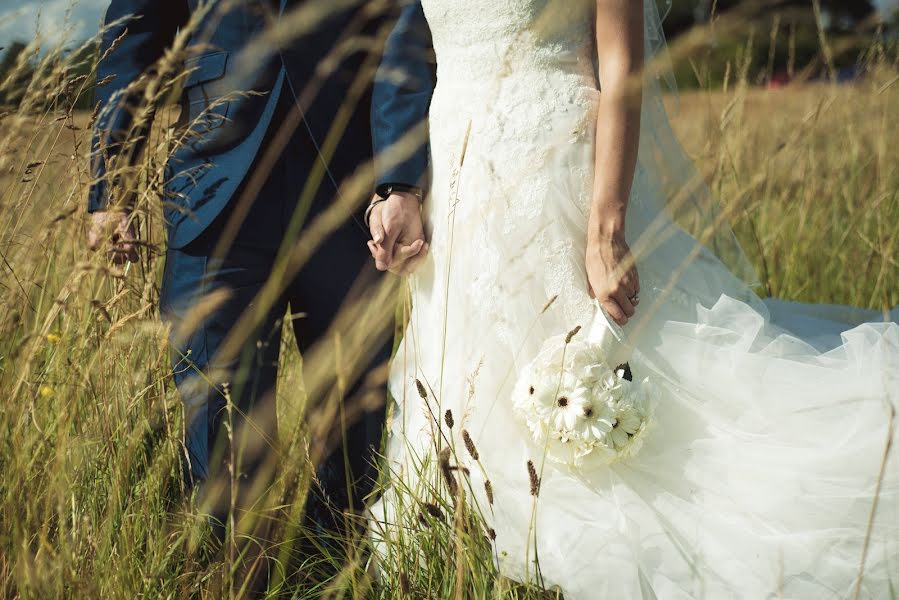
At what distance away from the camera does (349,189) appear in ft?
6.79

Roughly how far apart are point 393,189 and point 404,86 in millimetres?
264

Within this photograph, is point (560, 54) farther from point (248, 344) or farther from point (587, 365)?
point (248, 344)

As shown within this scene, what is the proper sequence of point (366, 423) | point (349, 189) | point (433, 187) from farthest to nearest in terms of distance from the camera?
point (366, 423), point (349, 189), point (433, 187)

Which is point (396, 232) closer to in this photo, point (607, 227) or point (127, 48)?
point (607, 227)

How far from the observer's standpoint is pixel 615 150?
168 centimetres

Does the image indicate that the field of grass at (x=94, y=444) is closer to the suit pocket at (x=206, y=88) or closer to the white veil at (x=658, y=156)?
the white veil at (x=658, y=156)

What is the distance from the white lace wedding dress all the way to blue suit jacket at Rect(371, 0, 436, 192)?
52 millimetres

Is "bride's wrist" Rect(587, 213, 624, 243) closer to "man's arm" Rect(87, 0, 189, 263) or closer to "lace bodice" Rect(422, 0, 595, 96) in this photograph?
"lace bodice" Rect(422, 0, 595, 96)

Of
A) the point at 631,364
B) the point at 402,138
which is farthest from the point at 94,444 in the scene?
the point at 631,364

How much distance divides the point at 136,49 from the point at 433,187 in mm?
845

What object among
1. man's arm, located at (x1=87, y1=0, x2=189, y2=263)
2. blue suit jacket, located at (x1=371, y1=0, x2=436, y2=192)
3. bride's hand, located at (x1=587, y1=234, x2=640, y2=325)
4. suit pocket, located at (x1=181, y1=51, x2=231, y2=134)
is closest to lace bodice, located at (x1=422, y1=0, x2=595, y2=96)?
blue suit jacket, located at (x1=371, y1=0, x2=436, y2=192)

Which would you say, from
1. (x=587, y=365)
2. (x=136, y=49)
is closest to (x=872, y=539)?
(x=587, y=365)

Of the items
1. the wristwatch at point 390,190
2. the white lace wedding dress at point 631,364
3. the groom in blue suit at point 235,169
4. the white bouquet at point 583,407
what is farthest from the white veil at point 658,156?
the groom in blue suit at point 235,169

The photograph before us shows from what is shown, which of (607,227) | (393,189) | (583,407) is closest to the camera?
(583,407)
